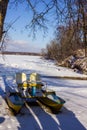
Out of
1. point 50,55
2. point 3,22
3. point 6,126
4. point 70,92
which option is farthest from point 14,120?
point 50,55

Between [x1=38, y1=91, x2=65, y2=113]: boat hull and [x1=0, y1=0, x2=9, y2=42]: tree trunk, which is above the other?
[x1=0, y1=0, x2=9, y2=42]: tree trunk

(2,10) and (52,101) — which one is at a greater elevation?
(2,10)

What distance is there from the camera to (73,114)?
11523mm

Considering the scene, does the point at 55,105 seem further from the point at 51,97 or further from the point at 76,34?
the point at 76,34

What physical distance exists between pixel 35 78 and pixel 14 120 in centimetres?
472

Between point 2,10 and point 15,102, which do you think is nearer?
point 2,10

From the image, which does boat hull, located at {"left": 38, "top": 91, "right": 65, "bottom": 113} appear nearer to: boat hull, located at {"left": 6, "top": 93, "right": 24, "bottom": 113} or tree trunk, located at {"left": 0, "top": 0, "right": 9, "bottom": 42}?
boat hull, located at {"left": 6, "top": 93, "right": 24, "bottom": 113}

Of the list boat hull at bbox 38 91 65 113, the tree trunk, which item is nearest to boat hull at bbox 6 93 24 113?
boat hull at bbox 38 91 65 113

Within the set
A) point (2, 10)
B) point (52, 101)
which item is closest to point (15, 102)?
point (52, 101)

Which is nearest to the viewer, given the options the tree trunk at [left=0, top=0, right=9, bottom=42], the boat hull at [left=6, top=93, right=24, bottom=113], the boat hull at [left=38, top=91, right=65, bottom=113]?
the tree trunk at [left=0, top=0, right=9, bottom=42]

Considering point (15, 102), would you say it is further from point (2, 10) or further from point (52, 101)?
point (2, 10)

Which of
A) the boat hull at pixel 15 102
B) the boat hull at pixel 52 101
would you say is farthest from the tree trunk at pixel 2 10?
the boat hull at pixel 52 101

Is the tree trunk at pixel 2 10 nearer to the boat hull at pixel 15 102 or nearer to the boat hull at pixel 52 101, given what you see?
the boat hull at pixel 15 102

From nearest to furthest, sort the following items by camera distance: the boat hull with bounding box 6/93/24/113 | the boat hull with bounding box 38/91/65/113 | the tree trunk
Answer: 1. the tree trunk
2. the boat hull with bounding box 6/93/24/113
3. the boat hull with bounding box 38/91/65/113
